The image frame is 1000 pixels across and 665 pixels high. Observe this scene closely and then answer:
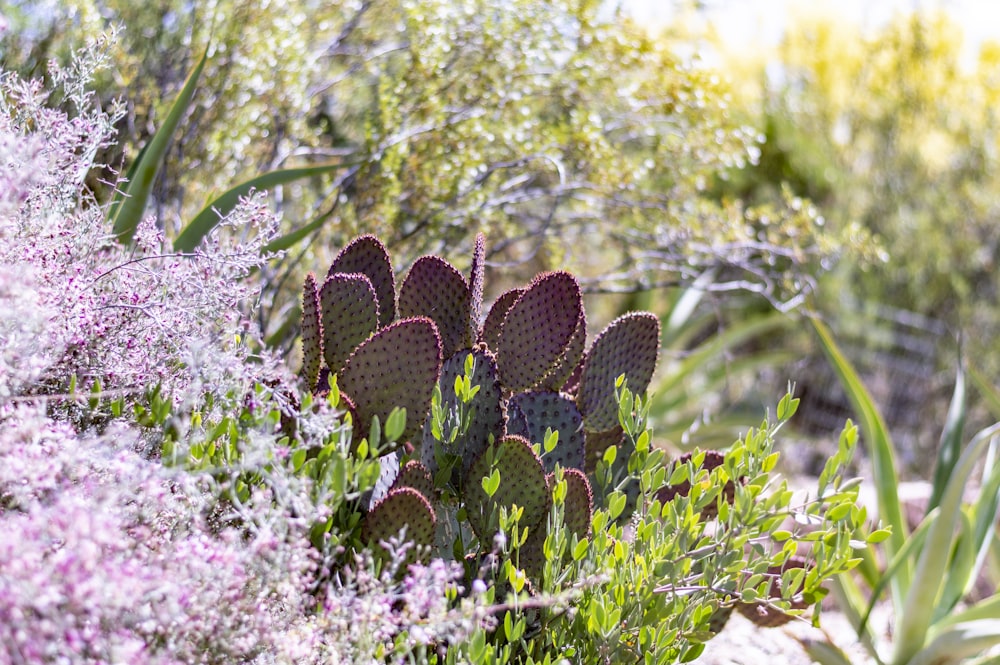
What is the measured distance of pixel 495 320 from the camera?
2047 millimetres

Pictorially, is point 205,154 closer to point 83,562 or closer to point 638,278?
point 638,278

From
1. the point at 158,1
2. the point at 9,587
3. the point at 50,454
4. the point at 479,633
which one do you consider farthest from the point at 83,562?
the point at 158,1

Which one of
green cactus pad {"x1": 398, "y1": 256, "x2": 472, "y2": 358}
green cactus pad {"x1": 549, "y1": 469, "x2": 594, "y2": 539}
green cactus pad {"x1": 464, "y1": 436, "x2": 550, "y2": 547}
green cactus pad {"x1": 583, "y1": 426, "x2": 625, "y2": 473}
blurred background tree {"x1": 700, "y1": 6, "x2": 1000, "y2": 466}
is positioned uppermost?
green cactus pad {"x1": 398, "y1": 256, "x2": 472, "y2": 358}

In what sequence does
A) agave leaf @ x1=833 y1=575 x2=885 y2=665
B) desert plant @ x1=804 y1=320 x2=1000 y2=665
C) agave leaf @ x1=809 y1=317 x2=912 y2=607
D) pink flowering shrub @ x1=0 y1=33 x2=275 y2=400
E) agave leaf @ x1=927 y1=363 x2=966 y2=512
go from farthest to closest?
1. agave leaf @ x1=927 y1=363 x2=966 y2=512
2. agave leaf @ x1=809 y1=317 x2=912 y2=607
3. agave leaf @ x1=833 y1=575 x2=885 y2=665
4. desert plant @ x1=804 y1=320 x2=1000 y2=665
5. pink flowering shrub @ x1=0 y1=33 x2=275 y2=400

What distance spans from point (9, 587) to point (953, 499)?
2237 millimetres

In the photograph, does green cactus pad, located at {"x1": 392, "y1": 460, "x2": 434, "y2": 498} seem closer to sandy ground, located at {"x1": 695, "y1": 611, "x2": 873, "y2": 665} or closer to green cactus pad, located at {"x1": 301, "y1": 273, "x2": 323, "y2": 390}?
green cactus pad, located at {"x1": 301, "y1": 273, "x2": 323, "y2": 390}

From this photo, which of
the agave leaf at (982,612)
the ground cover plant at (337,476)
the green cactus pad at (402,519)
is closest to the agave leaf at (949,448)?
the agave leaf at (982,612)

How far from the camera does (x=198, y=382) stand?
4.70ft

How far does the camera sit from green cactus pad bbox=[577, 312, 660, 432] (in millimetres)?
1970

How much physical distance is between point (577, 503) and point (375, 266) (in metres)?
0.68

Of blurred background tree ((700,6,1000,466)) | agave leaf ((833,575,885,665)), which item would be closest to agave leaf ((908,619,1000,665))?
agave leaf ((833,575,885,665))

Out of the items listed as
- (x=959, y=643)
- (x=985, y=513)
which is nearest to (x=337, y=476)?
(x=959, y=643)

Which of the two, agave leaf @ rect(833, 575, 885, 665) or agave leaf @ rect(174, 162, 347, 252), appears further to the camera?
agave leaf @ rect(833, 575, 885, 665)

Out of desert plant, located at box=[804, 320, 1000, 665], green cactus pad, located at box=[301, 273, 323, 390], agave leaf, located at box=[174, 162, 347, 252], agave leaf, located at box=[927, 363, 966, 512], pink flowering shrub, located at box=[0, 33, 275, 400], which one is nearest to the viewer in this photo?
pink flowering shrub, located at box=[0, 33, 275, 400]
